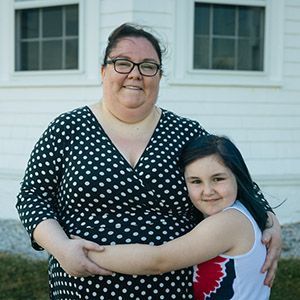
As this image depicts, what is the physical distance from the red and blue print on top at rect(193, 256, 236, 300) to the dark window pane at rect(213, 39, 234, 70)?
546 cm

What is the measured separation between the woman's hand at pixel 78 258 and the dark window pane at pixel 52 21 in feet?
19.1

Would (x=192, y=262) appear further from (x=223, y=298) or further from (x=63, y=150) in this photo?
(x=63, y=150)

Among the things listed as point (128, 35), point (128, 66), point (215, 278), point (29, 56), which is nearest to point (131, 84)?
point (128, 66)

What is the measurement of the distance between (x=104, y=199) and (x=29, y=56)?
19.7 ft

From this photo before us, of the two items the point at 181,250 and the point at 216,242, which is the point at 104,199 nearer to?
the point at 181,250

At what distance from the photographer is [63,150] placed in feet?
8.74

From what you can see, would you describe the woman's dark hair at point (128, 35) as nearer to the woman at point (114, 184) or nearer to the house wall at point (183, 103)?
the woman at point (114, 184)

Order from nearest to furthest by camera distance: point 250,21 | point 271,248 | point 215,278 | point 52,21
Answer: point 215,278 → point 271,248 → point 250,21 → point 52,21

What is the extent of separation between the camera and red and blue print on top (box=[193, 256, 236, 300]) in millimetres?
2477

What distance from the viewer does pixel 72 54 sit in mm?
7883

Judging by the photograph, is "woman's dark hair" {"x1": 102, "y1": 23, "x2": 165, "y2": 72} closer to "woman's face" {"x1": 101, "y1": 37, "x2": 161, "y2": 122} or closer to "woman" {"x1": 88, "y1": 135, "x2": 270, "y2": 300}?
"woman's face" {"x1": 101, "y1": 37, "x2": 161, "y2": 122}

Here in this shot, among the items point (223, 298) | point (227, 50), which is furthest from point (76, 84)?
point (223, 298)

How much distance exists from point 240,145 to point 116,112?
5184 millimetres

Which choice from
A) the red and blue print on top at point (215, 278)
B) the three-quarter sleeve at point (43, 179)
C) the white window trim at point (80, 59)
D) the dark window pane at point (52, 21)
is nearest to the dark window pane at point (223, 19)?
the white window trim at point (80, 59)
